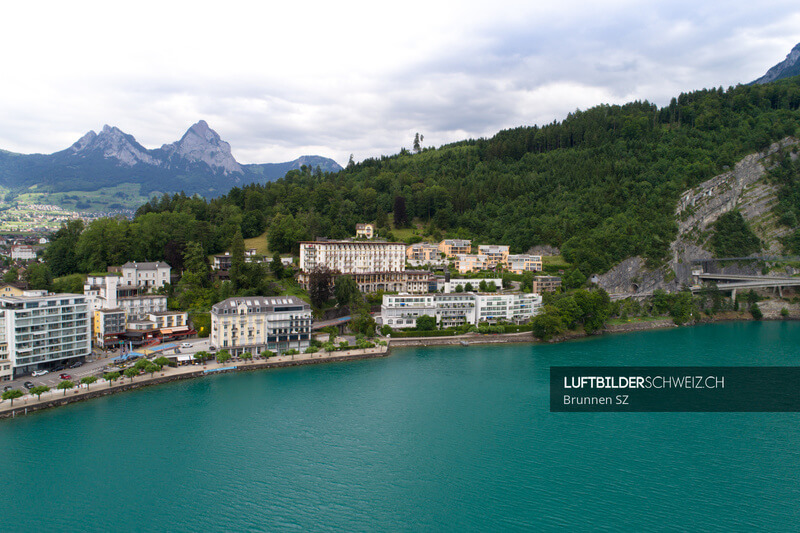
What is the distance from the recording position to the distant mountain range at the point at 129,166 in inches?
3967

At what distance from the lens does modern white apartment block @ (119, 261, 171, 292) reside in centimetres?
2459

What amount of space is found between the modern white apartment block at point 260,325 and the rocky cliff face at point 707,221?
19.2 m

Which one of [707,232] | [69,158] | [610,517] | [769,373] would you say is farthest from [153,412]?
[69,158]

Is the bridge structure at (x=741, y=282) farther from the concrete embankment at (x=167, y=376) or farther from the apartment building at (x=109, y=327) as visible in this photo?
the apartment building at (x=109, y=327)

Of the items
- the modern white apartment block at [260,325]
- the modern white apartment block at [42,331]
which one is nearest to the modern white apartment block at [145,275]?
the modern white apartment block at [42,331]

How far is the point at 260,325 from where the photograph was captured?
65.4ft

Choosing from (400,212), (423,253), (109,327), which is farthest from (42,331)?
(400,212)

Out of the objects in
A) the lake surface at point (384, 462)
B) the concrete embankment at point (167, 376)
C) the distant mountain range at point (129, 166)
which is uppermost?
the distant mountain range at point (129, 166)

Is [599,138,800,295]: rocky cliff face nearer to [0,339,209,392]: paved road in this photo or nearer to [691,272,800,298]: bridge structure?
[691,272,800,298]: bridge structure

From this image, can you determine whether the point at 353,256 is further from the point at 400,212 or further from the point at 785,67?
the point at 785,67

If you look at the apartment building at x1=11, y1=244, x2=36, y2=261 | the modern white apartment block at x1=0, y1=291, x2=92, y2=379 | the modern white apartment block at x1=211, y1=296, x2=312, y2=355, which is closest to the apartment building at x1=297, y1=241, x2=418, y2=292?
the modern white apartment block at x1=211, y1=296, x2=312, y2=355

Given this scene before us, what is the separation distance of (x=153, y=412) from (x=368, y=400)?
6260 millimetres

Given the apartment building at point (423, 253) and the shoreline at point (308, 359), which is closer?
the shoreline at point (308, 359)

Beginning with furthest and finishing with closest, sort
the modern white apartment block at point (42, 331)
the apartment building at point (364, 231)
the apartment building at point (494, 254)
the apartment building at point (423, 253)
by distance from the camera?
the apartment building at point (364, 231)
the apartment building at point (423, 253)
the apartment building at point (494, 254)
the modern white apartment block at point (42, 331)
